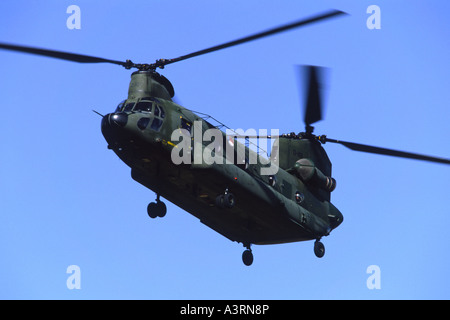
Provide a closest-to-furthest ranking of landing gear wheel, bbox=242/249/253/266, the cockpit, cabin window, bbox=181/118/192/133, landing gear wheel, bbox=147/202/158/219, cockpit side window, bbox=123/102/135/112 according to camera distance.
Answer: the cockpit
cockpit side window, bbox=123/102/135/112
cabin window, bbox=181/118/192/133
landing gear wheel, bbox=147/202/158/219
landing gear wheel, bbox=242/249/253/266

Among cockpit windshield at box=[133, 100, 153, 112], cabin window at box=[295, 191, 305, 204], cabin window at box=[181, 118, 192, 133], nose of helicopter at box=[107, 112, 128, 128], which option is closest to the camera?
nose of helicopter at box=[107, 112, 128, 128]

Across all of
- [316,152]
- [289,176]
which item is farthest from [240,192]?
[316,152]

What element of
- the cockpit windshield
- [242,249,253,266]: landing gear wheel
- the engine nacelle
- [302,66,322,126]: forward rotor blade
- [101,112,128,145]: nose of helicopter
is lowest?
[242,249,253,266]: landing gear wheel

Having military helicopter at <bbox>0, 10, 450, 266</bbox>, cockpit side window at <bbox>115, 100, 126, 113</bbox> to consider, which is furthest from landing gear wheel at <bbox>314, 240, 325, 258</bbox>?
cockpit side window at <bbox>115, 100, 126, 113</bbox>

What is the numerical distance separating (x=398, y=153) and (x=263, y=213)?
550cm

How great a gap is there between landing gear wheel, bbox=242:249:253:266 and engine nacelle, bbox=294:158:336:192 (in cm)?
371

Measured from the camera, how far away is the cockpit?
28.5 m

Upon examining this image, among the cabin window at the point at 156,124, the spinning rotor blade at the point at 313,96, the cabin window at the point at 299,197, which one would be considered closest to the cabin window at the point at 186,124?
the cabin window at the point at 156,124

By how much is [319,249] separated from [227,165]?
6762mm

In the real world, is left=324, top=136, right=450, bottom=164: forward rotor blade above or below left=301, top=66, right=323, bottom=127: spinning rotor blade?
below

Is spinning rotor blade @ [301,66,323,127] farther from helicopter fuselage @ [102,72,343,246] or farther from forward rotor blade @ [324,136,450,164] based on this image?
helicopter fuselage @ [102,72,343,246]

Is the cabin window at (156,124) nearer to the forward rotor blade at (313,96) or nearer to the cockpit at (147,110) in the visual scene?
the cockpit at (147,110)

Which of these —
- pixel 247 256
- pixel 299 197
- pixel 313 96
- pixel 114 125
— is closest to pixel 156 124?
pixel 114 125

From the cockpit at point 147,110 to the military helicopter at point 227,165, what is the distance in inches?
1.4
